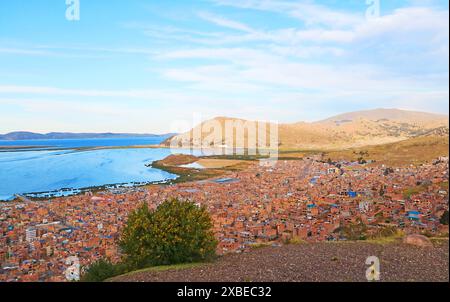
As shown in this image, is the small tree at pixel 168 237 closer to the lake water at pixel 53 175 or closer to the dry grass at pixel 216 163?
the lake water at pixel 53 175

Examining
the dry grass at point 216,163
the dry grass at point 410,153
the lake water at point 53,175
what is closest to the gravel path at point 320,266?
the lake water at point 53,175

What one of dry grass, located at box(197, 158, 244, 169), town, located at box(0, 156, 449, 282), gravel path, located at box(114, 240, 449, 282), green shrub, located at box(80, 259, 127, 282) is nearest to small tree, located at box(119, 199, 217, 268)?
green shrub, located at box(80, 259, 127, 282)

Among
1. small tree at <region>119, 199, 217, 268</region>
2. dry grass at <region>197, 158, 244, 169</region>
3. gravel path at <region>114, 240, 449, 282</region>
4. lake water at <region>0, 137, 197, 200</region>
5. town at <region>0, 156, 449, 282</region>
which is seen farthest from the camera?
dry grass at <region>197, 158, 244, 169</region>

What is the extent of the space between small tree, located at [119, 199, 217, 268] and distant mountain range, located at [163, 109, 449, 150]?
29358mm

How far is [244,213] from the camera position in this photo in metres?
15.5

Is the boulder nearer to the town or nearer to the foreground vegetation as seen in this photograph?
the town

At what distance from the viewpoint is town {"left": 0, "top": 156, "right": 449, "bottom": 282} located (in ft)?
34.7

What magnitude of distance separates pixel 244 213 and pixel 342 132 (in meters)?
49.6

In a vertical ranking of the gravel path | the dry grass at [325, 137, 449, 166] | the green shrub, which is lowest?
the green shrub

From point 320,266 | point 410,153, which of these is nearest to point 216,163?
point 410,153

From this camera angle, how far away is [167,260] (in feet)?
22.3

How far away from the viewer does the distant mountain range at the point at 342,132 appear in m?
38.5

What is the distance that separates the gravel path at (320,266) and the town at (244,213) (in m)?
1.41

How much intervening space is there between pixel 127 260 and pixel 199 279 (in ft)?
7.57
